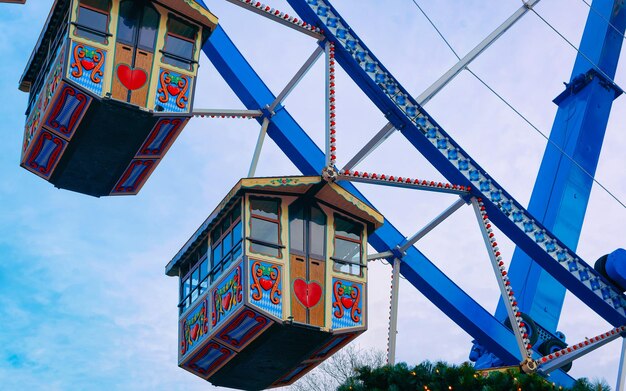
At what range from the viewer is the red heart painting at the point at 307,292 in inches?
515

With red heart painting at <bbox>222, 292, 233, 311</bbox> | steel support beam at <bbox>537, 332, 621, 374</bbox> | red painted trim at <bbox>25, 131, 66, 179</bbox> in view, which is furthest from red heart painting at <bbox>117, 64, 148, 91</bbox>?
steel support beam at <bbox>537, 332, 621, 374</bbox>

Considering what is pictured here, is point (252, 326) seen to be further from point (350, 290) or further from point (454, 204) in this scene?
point (454, 204)

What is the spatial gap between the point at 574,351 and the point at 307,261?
409 cm

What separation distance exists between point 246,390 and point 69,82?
15.6 ft

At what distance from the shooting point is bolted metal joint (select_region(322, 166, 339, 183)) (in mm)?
13705

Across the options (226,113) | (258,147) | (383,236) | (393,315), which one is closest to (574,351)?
(393,315)

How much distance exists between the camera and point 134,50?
43.2 feet

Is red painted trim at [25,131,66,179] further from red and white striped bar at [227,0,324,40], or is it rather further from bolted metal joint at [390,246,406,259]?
bolted metal joint at [390,246,406,259]

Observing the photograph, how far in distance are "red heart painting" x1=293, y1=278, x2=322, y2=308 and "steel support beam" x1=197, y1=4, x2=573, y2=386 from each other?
2.78 meters

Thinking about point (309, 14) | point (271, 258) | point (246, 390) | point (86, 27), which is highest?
point (309, 14)

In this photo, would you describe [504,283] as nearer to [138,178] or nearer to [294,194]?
[294,194]

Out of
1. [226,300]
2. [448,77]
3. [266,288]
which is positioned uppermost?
[448,77]

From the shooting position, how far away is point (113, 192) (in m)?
14.6

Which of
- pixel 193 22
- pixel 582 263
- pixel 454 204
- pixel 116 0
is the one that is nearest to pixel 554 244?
pixel 582 263
